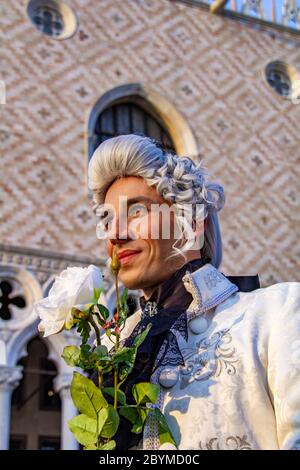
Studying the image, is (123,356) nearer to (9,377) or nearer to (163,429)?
(163,429)

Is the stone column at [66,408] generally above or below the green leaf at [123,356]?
above

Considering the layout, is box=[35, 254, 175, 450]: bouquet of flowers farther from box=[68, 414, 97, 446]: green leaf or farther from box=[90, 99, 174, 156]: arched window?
box=[90, 99, 174, 156]: arched window

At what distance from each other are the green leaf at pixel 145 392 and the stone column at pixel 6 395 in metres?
5.19

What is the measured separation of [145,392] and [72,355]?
13 cm

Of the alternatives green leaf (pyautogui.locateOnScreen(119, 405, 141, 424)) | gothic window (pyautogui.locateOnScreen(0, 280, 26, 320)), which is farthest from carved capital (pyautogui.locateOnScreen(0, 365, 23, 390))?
green leaf (pyautogui.locateOnScreen(119, 405, 141, 424))

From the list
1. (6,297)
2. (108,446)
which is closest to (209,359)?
(108,446)

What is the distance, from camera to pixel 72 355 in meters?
1.07

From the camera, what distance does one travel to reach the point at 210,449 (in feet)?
3.62

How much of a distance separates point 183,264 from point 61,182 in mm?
5757

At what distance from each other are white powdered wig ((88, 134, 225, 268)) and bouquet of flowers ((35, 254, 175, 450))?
29cm

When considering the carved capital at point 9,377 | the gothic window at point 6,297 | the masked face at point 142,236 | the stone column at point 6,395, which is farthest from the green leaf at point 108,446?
the gothic window at point 6,297

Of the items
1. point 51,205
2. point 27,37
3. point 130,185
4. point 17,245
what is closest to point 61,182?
point 51,205

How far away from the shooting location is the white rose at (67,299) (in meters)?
1.11

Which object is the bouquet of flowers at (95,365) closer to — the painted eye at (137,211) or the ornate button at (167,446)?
the ornate button at (167,446)
